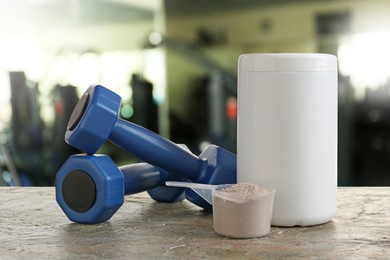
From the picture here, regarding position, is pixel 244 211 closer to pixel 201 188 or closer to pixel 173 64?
pixel 201 188

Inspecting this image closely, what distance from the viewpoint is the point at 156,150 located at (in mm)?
699

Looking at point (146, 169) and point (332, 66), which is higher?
point (332, 66)

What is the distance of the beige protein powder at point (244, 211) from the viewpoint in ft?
1.92

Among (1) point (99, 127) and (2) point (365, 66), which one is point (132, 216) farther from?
(2) point (365, 66)

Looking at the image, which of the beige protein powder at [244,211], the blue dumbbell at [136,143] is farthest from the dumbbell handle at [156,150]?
the beige protein powder at [244,211]

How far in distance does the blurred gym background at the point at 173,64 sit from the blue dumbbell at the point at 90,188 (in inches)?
74.6

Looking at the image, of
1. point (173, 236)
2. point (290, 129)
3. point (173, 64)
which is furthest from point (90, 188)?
point (173, 64)

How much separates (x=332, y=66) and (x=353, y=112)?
4454 millimetres

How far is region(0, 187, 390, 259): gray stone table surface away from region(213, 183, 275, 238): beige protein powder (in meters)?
0.01

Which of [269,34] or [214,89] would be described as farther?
[269,34]

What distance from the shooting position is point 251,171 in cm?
65

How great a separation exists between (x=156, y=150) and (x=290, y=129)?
18 centimetres

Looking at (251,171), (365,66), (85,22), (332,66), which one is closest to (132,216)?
(251,171)

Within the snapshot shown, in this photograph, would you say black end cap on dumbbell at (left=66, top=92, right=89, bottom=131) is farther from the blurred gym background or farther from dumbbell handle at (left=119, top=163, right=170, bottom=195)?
the blurred gym background
